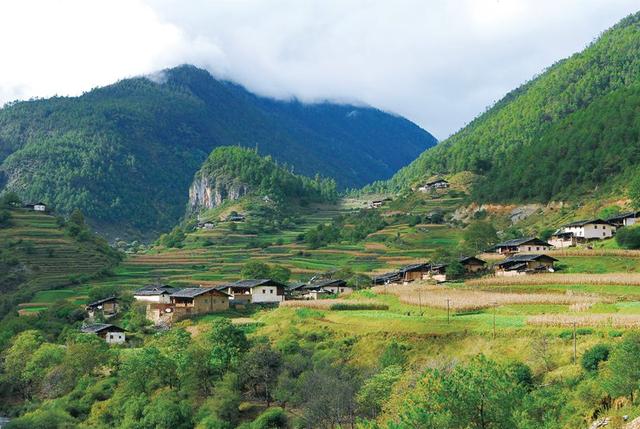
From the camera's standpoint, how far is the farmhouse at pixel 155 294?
83.7 m

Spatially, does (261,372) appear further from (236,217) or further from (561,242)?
(236,217)

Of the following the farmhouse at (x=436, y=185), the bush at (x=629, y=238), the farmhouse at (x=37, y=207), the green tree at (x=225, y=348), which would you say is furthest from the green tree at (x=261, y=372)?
the farmhouse at (x=436, y=185)

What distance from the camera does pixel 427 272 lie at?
79250mm

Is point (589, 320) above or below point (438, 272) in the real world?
below

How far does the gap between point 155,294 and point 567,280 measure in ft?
137

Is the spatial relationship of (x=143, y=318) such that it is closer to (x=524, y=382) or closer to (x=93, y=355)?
(x=93, y=355)

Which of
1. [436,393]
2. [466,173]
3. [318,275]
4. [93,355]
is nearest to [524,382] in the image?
[436,393]

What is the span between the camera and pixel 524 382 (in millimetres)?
38094

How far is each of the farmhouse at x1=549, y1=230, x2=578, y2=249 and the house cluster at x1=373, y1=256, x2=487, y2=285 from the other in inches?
612

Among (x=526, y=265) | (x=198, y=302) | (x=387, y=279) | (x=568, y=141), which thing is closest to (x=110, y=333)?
(x=198, y=302)

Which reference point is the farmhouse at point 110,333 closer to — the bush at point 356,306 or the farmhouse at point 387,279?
the bush at point 356,306

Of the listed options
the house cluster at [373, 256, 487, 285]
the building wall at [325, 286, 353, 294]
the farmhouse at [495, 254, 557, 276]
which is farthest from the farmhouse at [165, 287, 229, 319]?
the farmhouse at [495, 254, 557, 276]

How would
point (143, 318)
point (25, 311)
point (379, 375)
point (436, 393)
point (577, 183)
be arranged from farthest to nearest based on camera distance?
point (577, 183)
point (25, 311)
point (143, 318)
point (379, 375)
point (436, 393)

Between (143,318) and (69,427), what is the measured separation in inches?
952
